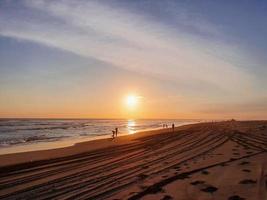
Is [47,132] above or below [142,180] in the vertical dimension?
above

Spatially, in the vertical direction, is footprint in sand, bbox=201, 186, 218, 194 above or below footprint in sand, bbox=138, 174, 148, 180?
above

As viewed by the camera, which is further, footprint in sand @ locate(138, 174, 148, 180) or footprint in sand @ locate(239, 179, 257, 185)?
footprint in sand @ locate(138, 174, 148, 180)

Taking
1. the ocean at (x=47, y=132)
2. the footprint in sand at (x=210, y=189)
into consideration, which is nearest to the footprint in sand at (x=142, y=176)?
the footprint in sand at (x=210, y=189)

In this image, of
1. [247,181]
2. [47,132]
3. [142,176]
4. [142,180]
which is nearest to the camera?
[247,181]

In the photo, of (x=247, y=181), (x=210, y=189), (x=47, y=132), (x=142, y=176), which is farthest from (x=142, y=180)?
(x=47, y=132)

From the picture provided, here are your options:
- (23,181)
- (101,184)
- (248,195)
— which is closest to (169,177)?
(101,184)

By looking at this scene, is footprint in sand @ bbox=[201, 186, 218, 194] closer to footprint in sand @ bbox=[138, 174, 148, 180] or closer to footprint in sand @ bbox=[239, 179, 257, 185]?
footprint in sand @ bbox=[239, 179, 257, 185]

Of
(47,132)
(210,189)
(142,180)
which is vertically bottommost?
(142,180)

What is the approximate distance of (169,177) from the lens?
400 inches

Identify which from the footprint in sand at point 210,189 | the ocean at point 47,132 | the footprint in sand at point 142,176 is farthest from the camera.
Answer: the ocean at point 47,132

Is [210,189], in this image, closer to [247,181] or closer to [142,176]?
[247,181]

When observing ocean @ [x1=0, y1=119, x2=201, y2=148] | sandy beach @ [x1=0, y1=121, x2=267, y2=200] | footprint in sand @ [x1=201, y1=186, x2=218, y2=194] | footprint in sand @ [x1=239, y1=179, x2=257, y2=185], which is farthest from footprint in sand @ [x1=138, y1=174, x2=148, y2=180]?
ocean @ [x1=0, y1=119, x2=201, y2=148]

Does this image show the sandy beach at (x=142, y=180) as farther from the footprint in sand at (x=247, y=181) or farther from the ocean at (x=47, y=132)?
the ocean at (x=47, y=132)

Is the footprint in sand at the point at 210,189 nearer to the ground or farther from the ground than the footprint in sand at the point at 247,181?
nearer to the ground
